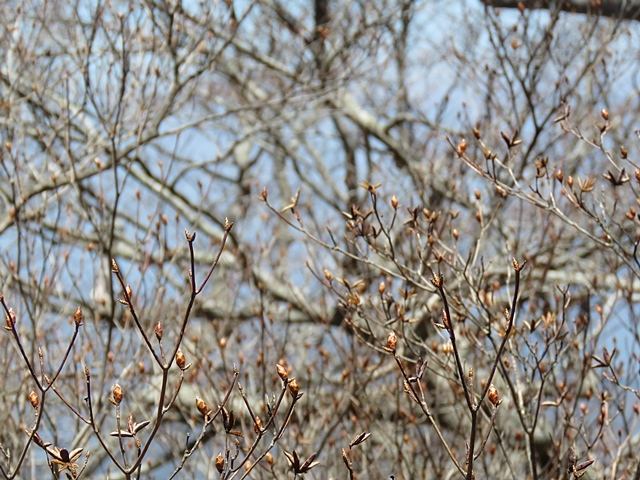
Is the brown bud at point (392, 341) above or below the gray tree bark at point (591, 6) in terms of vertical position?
below

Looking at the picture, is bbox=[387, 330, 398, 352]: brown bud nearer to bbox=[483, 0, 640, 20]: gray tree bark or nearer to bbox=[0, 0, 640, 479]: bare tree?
bbox=[0, 0, 640, 479]: bare tree

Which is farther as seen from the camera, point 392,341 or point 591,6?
point 591,6

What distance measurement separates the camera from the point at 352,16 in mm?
7383

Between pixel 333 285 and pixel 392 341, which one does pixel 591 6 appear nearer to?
pixel 333 285

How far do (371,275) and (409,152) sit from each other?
3.41 meters

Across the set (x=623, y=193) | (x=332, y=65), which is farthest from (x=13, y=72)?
(x=623, y=193)

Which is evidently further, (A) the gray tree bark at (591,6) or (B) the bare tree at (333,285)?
(A) the gray tree bark at (591,6)

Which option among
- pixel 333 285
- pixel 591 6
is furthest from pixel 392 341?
pixel 591 6

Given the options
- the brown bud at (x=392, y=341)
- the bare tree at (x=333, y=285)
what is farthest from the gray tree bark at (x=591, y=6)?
the brown bud at (x=392, y=341)

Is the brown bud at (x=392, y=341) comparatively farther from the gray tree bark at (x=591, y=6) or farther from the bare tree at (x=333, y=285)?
the gray tree bark at (x=591, y=6)

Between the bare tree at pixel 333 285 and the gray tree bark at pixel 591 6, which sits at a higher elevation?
the gray tree bark at pixel 591 6

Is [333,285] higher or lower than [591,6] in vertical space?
lower

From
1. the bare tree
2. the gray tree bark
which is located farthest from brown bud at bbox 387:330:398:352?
the gray tree bark

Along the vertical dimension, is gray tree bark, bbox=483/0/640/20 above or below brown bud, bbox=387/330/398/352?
above
